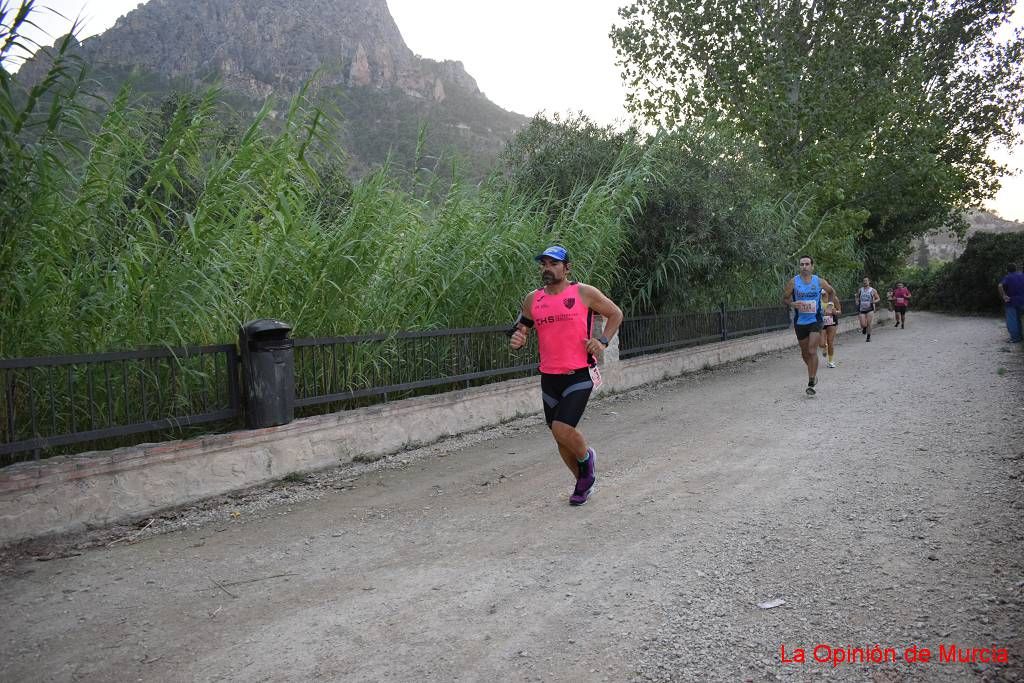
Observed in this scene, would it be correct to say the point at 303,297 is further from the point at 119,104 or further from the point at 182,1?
the point at 182,1

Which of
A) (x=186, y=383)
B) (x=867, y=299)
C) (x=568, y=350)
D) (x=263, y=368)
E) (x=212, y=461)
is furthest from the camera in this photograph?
(x=867, y=299)

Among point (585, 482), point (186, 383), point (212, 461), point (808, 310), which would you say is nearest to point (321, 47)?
point (808, 310)

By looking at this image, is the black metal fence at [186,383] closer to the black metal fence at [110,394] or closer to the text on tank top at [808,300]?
the black metal fence at [110,394]

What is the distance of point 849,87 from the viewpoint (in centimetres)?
2552

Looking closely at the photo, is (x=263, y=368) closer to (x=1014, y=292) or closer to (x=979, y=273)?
(x=1014, y=292)

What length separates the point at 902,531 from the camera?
4531 mm

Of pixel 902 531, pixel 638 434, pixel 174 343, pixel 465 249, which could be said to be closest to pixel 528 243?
pixel 465 249

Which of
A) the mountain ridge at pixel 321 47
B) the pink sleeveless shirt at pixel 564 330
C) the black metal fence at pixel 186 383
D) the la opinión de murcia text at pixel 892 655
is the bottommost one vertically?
the la opinión de murcia text at pixel 892 655

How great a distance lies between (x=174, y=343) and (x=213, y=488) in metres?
1.21

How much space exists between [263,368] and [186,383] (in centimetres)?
62

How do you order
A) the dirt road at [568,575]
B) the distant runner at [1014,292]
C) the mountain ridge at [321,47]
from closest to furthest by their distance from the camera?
the dirt road at [568,575] < the distant runner at [1014,292] < the mountain ridge at [321,47]

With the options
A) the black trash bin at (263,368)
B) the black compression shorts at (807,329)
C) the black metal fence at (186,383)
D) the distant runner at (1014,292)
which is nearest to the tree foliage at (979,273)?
the distant runner at (1014,292)

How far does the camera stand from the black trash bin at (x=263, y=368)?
6.32m

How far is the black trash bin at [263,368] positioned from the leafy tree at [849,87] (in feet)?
61.3
